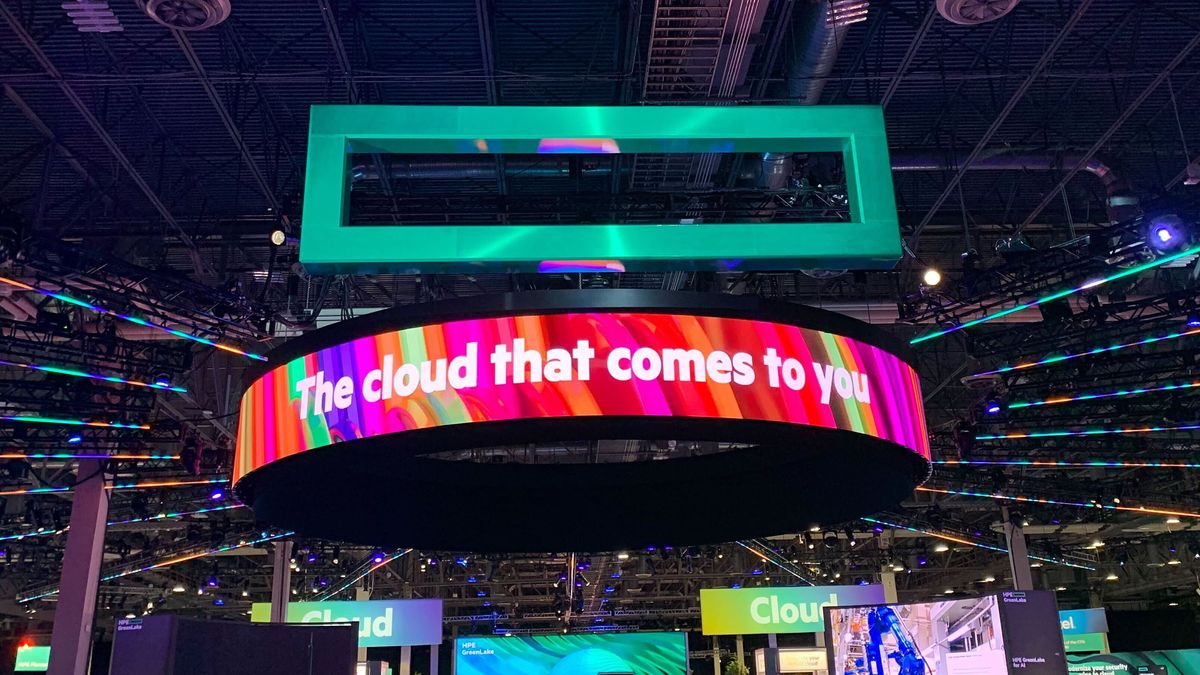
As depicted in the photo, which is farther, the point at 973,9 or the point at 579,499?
the point at 973,9

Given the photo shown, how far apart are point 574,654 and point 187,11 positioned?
18.3 meters

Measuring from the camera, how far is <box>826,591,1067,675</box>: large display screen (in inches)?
375

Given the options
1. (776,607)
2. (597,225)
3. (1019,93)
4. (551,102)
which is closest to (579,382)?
(597,225)

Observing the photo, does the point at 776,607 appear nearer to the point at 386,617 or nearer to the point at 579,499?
the point at 386,617

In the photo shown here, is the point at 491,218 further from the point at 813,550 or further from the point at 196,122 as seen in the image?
the point at 813,550

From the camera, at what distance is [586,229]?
4.77 meters

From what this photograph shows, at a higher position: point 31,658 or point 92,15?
point 92,15

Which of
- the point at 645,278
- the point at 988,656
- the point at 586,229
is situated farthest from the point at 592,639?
the point at 586,229

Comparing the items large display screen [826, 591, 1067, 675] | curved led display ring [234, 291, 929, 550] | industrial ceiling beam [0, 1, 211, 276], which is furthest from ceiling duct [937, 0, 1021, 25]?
industrial ceiling beam [0, 1, 211, 276]

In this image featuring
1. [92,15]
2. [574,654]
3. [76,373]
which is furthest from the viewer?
[574,654]

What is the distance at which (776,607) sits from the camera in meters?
25.2

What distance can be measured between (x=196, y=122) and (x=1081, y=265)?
12.2 meters

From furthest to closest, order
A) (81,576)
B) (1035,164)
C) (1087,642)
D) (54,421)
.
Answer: (1087,642) → (81,576) → (54,421) → (1035,164)

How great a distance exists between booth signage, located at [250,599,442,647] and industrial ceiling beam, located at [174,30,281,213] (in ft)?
45.0
